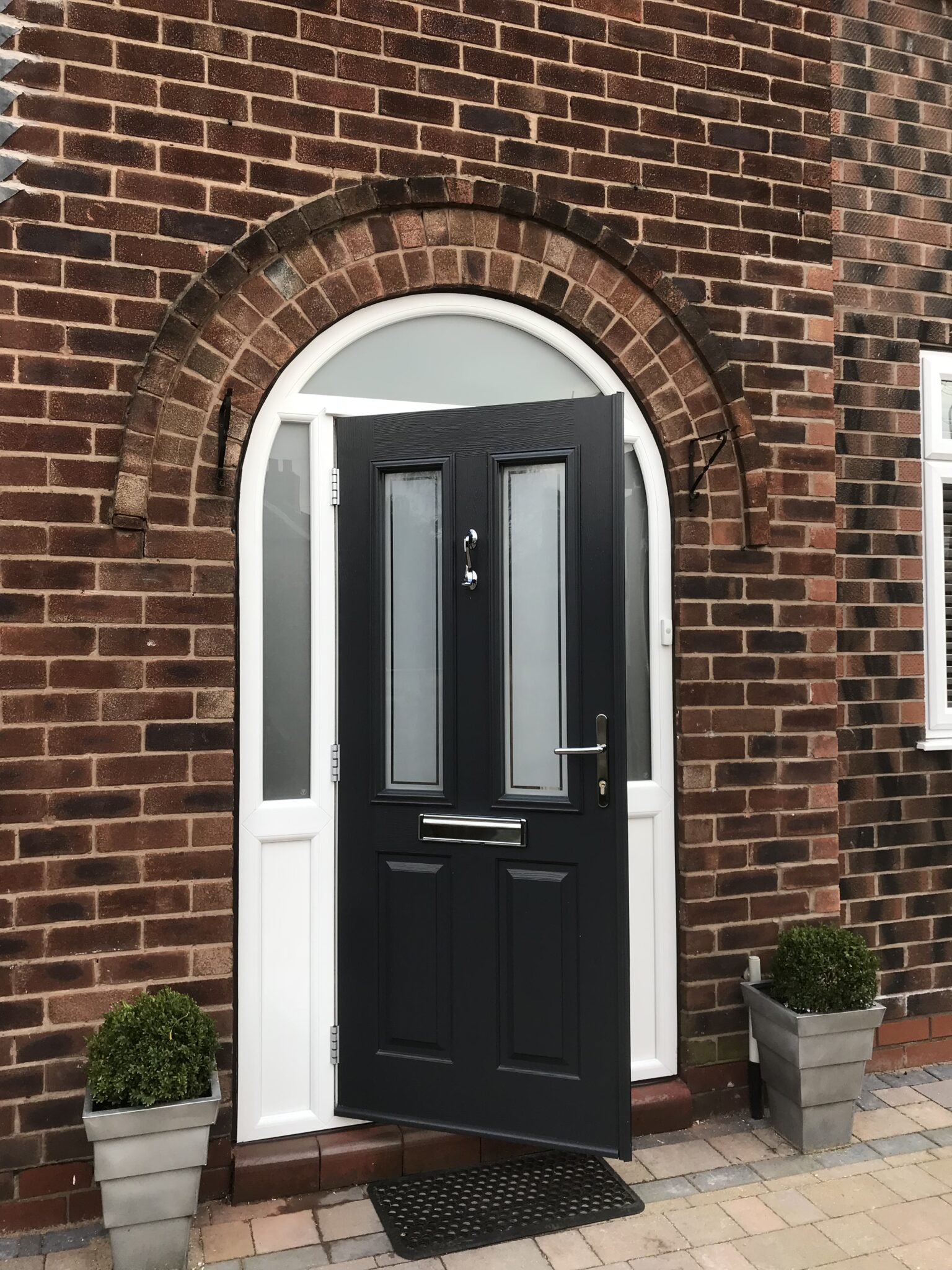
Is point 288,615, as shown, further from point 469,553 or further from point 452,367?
point 452,367

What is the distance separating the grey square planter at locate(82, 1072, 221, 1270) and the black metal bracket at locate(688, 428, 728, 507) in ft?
8.02

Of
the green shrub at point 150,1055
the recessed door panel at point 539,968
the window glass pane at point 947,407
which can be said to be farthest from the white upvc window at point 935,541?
the green shrub at point 150,1055

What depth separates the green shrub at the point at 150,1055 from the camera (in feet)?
8.55

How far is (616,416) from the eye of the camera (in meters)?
3.01

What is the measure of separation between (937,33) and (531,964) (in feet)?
13.3

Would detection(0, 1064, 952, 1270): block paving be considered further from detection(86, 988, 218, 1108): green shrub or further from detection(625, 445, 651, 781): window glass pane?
detection(625, 445, 651, 781): window glass pane

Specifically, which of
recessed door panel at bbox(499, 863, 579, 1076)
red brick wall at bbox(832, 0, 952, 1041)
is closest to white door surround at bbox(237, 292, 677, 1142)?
recessed door panel at bbox(499, 863, 579, 1076)

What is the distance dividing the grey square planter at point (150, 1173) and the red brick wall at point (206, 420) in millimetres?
→ 329

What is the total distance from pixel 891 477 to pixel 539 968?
242 centimetres

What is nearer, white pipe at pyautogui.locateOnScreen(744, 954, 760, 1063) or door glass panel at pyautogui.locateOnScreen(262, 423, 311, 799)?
door glass panel at pyautogui.locateOnScreen(262, 423, 311, 799)

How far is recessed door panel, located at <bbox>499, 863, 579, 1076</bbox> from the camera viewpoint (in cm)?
305

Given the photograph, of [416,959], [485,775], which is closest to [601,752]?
[485,775]

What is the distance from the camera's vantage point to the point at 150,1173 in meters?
2.61

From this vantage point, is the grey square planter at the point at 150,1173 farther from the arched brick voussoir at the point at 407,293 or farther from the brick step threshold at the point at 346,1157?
the arched brick voussoir at the point at 407,293
